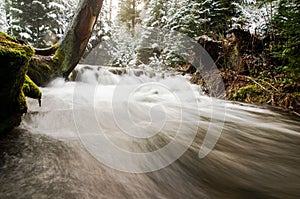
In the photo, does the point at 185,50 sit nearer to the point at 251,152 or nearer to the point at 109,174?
the point at 251,152

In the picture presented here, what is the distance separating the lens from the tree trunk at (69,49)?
407 centimetres

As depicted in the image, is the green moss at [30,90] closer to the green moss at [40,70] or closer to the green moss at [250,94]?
the green moss at [40,70]

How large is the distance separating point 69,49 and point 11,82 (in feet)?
10.7

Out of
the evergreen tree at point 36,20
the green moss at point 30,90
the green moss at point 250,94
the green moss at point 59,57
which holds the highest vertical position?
the evergreen tree at point 36,20

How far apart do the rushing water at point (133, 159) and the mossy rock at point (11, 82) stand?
161mm

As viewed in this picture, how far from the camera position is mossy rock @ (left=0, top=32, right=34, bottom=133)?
1387mm

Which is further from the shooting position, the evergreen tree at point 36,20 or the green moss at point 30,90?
the evergreen tree at point 36,20

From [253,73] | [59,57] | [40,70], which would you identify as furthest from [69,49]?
[253,73]

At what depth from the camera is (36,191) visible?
42.9 inches

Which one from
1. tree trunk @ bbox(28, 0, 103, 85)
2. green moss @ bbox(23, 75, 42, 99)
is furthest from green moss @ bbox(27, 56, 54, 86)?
green moss @ bbox(23, 75, 42, 99)

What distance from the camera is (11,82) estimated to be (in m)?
1.52

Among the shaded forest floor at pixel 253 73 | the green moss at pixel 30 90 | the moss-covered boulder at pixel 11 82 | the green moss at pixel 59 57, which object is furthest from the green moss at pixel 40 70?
the shaded forest floor at pixel 253 73

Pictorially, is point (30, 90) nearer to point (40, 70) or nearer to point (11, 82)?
point (11, 82)

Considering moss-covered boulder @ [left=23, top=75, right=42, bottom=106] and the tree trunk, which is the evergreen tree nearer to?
the tree trunk
